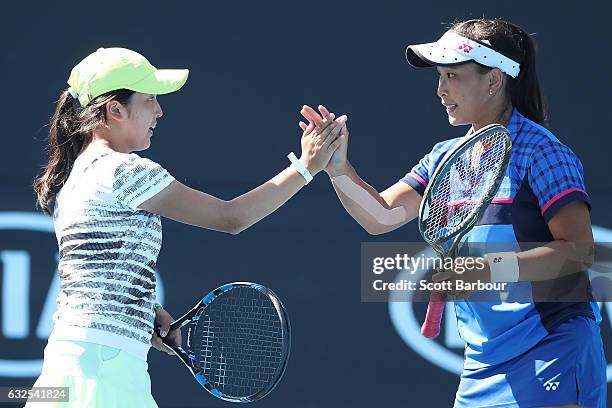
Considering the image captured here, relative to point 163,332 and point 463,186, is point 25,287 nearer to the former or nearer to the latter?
point 163,332

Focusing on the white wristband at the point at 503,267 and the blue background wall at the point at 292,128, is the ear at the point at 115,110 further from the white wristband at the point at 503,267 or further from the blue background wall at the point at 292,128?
the blue background wall at the point at 292,128

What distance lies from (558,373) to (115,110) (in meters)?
1.30

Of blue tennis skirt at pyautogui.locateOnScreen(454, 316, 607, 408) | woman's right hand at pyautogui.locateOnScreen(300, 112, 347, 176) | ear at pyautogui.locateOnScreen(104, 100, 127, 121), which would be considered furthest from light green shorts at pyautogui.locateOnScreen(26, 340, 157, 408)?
blue tennis skirt at pyautogui.locateOnScreen(454, 316, 607, 408)

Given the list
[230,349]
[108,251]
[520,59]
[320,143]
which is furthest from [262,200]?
[230,349]

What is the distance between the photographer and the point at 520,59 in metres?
3.41

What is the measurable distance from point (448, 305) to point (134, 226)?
2.02 m

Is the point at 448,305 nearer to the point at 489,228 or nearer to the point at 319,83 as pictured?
the point at 319,83

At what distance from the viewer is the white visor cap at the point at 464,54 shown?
3.38 metres

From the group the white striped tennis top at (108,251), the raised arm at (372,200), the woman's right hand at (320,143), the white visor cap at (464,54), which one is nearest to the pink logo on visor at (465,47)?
the white visor cap at (464,54)

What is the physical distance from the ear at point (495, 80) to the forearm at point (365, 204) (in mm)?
476

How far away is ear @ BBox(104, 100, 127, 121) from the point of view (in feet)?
10.5

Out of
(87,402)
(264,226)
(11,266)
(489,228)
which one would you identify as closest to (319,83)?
(264,226)

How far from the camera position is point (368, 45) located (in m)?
4.95

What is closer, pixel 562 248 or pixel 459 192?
pixel 562 248
